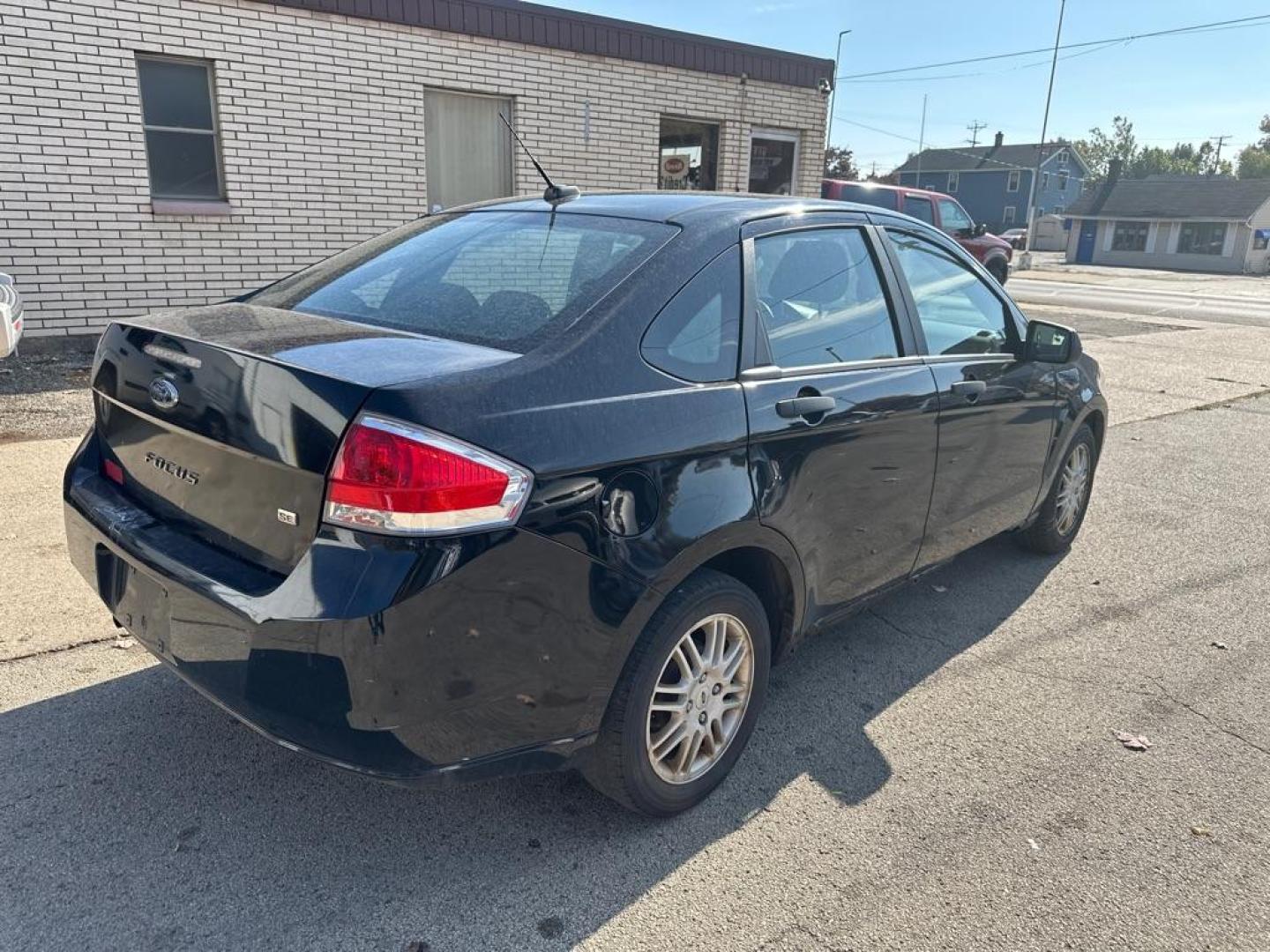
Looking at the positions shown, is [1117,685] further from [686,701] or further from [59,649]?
[59,649]

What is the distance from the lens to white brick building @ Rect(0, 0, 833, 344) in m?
7.81

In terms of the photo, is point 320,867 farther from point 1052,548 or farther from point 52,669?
point 1052,548

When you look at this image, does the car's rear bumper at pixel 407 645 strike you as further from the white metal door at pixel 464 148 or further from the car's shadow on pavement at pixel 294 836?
the white metal door at pixel 464 148

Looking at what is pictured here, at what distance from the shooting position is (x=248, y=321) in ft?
→ 8.86

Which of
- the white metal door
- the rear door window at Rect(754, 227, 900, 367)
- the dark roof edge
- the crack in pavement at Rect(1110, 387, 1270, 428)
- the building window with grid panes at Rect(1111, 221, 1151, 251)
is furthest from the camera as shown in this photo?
the building window with grid panes at Rect(1111, 221, 1151, 251)

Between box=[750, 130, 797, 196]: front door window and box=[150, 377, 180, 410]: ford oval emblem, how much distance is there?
36.9 ft

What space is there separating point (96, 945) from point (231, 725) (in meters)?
0.96

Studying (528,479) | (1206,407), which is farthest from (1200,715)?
(1206,407)

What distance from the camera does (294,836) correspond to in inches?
103

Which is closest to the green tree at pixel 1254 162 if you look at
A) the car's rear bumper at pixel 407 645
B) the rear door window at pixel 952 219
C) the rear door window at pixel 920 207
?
the rear door window at pixel 952 219

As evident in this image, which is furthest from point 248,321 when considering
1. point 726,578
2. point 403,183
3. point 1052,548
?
point 403,183

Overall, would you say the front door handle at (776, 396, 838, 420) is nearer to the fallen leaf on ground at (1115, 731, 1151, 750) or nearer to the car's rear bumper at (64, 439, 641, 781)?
the car's rear bumper at (64, 439, 641, 781)

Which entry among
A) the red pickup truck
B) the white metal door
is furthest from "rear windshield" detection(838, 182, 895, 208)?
the white metal door

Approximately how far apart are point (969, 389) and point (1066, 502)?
1.63m
